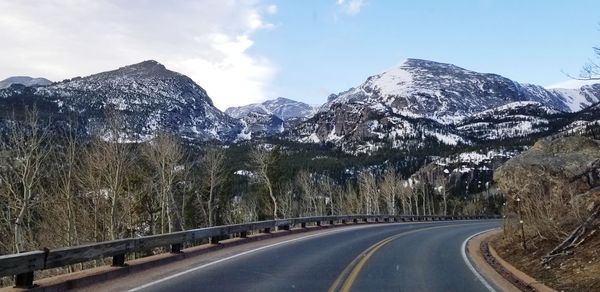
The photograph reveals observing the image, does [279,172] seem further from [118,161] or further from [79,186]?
[118,161]

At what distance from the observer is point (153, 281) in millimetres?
11000

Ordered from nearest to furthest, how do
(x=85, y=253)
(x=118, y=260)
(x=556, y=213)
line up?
(x=85, y=253), (x=118, y=260), (x=556, y=213)

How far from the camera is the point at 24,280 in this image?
29.3 feet

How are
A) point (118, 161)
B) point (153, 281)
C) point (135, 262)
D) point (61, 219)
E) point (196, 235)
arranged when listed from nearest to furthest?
point (153, 281) → point (135, 262) → point (196, 235) → point (118, 161) → point (61, 219)

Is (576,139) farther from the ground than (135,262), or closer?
farther from the ground

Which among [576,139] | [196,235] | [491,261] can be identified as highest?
[576,139]

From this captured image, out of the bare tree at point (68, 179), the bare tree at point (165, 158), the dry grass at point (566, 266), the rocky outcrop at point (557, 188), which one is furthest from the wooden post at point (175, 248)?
the bare tree at point (165, 158)

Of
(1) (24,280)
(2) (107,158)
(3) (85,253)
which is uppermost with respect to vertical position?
(2) (107,158)

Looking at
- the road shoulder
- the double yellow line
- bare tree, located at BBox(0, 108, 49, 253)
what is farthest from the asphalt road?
bare tree, located at BBox(0, 108, 49, 253)

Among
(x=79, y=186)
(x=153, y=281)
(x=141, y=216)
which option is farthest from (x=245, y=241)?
(x=141, y=216)

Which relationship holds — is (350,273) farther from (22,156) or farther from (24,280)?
(22,156)

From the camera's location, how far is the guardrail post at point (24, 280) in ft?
29.1

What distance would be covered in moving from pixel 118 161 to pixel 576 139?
23137 mm

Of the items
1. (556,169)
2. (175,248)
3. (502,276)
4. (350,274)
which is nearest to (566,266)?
(502,276)
